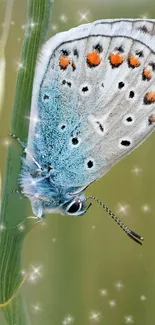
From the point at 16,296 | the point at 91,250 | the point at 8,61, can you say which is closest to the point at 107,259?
the point at 91,250

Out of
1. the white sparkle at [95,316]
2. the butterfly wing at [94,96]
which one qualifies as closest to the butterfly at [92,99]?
the butterfly wing at [94,96]

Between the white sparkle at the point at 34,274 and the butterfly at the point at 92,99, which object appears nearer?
the butterfly at the point at 92,99

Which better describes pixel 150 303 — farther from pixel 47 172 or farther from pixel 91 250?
pixel 47 172

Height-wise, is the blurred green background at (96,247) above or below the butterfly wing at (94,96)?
below

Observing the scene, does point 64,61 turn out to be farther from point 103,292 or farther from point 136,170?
point 103,292

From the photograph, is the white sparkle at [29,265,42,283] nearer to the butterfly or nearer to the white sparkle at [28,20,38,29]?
the butterfly

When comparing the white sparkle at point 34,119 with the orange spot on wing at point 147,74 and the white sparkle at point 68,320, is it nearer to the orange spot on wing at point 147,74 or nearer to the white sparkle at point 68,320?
the orange spot on wing at point 147,74

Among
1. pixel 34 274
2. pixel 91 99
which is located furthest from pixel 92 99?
pixel 34 274

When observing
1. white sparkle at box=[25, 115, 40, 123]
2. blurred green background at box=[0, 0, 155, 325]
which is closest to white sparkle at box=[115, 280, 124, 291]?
blurred green background at box=[0, 0, 155, 325]
